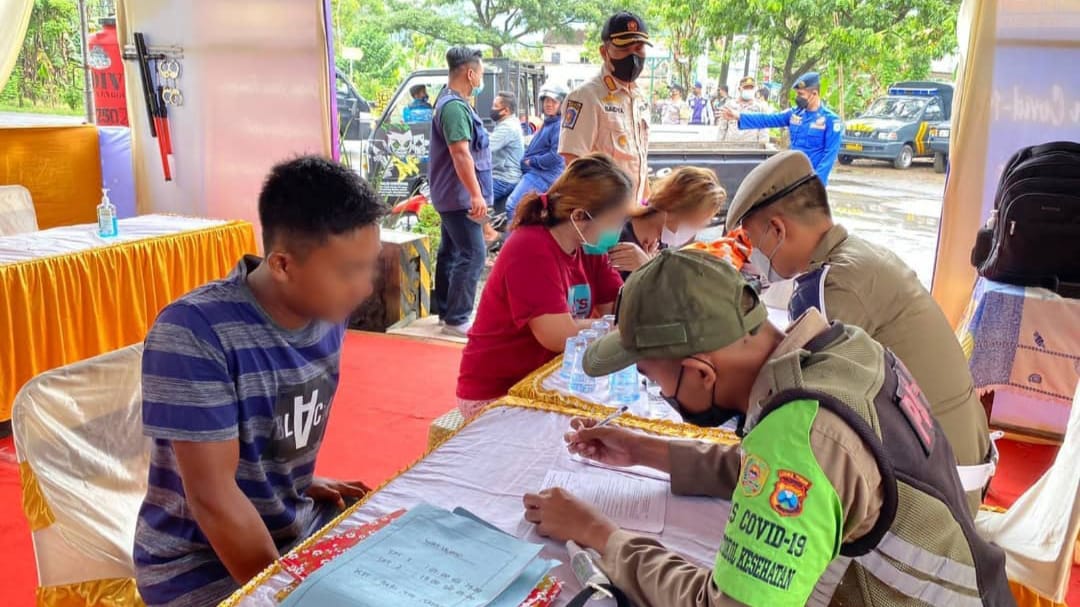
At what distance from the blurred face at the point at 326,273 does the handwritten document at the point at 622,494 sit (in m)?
0.45

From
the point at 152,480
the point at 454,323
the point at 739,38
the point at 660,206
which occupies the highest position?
the point at 739,38

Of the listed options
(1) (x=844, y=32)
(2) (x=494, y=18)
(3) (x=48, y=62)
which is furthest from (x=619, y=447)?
(3) (x=48, y=62)

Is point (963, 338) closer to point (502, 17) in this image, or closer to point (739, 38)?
point (739, 38)

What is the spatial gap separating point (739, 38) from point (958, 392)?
663 centimetres

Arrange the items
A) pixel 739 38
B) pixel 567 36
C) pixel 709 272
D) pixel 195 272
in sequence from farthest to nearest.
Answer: pixel 567 36 < pixel 739 38 < pixel 195 272 < pixel 709 272

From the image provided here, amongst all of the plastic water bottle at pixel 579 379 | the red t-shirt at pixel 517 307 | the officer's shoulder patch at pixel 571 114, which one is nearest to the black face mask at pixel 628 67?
the officer's shoulder patch at pixel 571 114

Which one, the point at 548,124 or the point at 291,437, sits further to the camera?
the point at 548,124

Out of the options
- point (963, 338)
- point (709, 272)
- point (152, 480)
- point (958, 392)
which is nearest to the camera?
point (709, 272)

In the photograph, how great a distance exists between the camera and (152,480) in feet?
4.10

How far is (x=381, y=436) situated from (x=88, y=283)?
1381mm

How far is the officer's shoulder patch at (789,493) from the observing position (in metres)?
0.75

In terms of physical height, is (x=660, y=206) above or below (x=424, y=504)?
above

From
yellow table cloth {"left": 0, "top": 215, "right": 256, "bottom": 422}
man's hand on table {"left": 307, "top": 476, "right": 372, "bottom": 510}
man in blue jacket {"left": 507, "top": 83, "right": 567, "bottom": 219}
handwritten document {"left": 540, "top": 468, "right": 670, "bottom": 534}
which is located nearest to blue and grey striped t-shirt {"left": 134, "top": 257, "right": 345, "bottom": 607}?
man's hand on table {"left": 307, "top": 476, "right": 372, "bottom": 510}

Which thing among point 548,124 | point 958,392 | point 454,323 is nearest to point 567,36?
point 548,124
